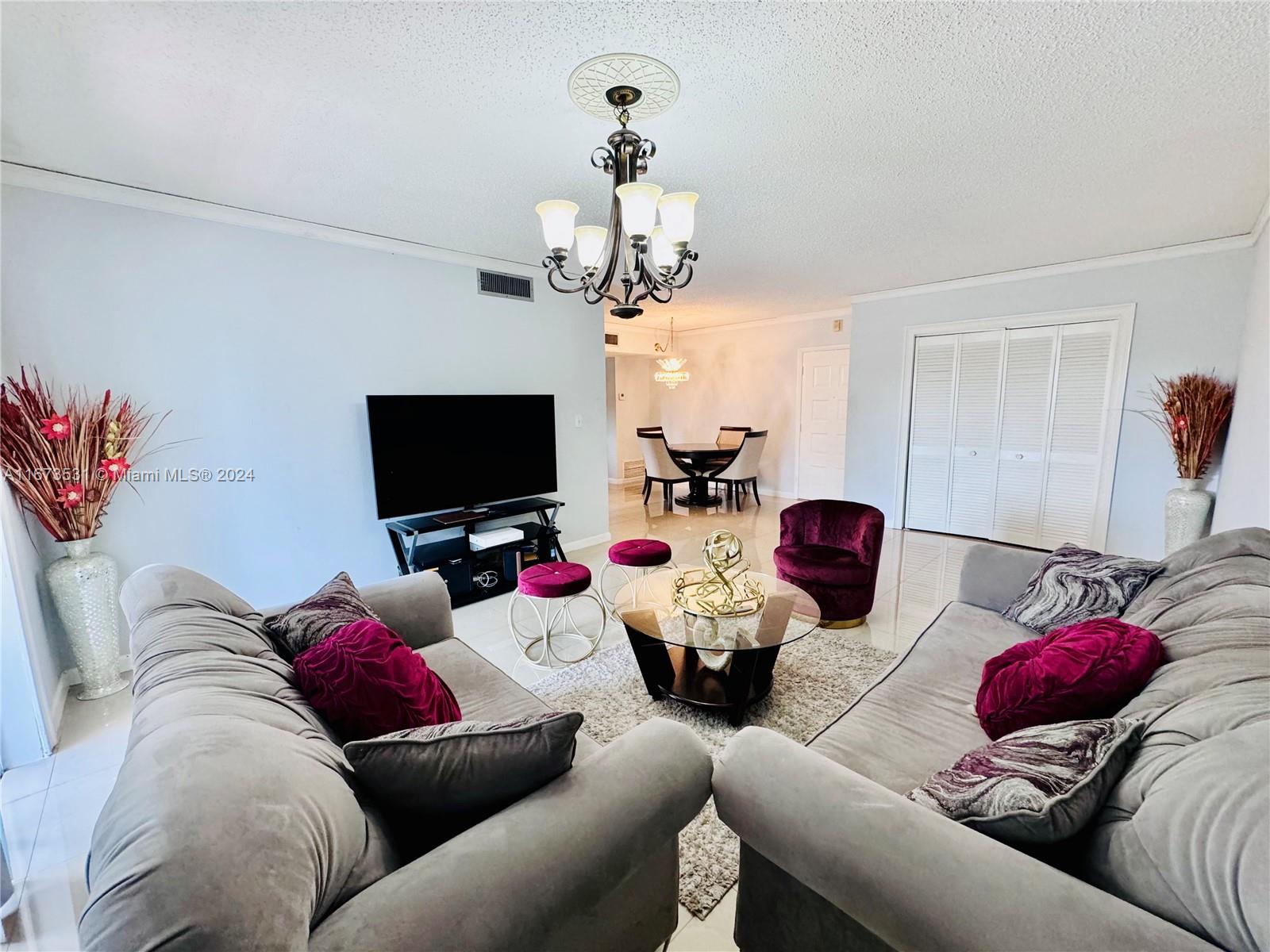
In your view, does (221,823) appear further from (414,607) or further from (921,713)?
(921,713)

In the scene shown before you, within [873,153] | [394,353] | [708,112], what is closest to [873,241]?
[873,153]

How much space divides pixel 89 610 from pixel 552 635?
7.13 ft

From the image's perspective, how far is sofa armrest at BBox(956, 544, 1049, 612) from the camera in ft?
7.57

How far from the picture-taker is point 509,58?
1662 mm

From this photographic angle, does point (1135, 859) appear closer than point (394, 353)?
Yes

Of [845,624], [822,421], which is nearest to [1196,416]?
[845,624]

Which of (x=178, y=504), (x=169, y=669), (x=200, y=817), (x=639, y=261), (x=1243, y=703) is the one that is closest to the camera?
(x=200, y=817)

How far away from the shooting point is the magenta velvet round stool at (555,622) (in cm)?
269

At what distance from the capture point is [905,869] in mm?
861

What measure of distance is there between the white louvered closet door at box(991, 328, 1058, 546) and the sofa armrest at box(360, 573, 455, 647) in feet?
15.8

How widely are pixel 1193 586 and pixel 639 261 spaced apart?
6.77ft

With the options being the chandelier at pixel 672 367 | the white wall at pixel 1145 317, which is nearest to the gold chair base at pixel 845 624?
the white wall at pixel 1145 317

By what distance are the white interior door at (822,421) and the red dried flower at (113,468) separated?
6296 millimetres

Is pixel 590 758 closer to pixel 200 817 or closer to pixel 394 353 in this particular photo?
pixel 200 817
